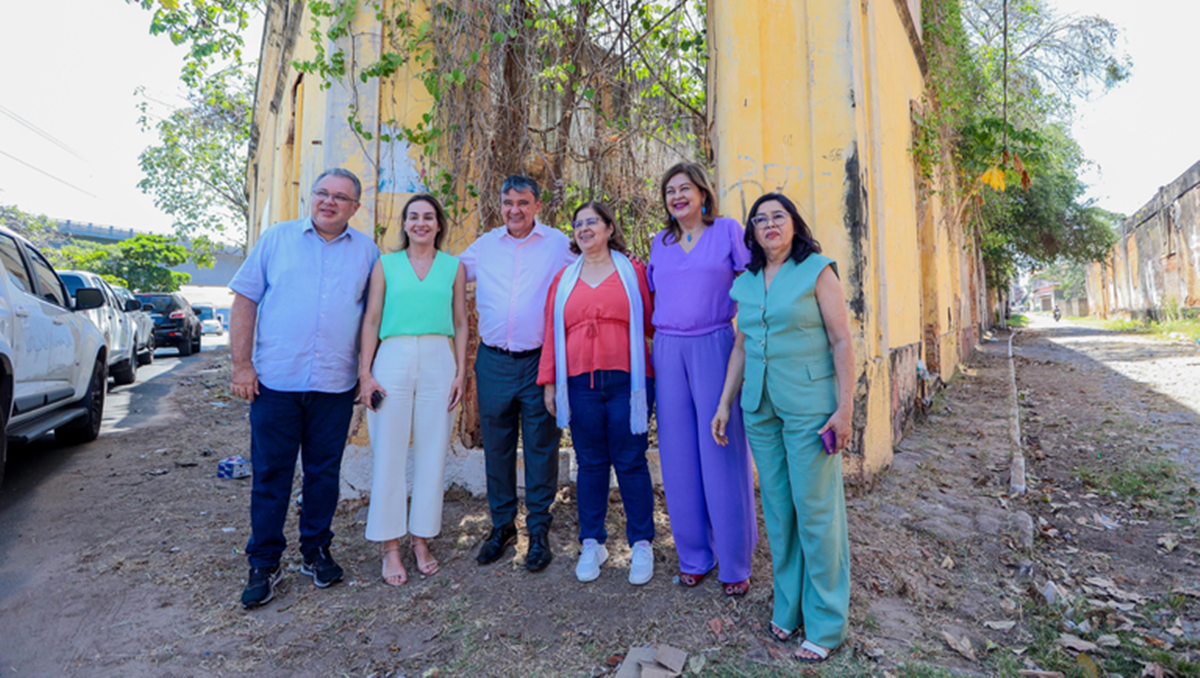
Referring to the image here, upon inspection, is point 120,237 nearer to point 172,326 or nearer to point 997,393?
point 172,326

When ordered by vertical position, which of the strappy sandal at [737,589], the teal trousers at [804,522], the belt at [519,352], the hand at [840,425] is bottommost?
the strappy sandal at [737,589]

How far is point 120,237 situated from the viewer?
4262cm

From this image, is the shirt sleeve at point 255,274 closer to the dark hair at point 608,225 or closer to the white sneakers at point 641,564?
the dark hair at point 608,225

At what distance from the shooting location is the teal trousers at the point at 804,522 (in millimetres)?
2340

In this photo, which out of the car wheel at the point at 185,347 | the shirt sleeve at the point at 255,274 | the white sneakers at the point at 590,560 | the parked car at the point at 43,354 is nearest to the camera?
the shirt sleeve at the point at 255,274

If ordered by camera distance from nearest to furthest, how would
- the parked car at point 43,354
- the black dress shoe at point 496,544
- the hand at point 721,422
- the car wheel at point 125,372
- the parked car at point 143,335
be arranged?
the hand at point 721,422
the black dress shoe at point 496,544
the parked car at point 43,354
the car wheel at point 125,372
the parked car at point 143,335

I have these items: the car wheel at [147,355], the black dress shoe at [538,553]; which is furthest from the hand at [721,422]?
the car wheel at [147,355]

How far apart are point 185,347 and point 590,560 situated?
15.7m

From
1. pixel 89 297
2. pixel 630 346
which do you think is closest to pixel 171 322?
pixel 89 297

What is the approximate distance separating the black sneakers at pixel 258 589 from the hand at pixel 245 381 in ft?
2.71

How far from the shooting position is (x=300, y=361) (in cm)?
289

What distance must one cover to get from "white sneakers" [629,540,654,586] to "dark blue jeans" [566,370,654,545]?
0.04 metres

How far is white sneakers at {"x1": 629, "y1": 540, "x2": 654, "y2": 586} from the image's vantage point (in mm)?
2924

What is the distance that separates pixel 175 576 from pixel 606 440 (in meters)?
2.33
